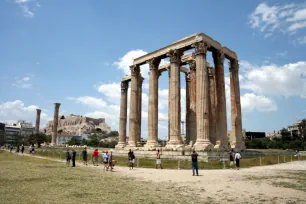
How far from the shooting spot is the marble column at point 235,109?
37.6m

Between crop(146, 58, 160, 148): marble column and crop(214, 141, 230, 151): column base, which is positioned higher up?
crop(146, 58, 160, 148): marble column

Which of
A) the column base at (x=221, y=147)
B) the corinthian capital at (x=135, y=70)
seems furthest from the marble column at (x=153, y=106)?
the column base at (x=221, y=147)

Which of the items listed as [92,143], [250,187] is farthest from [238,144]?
[92,143]

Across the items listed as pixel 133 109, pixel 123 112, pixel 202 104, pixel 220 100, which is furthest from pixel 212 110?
pixel 123 112

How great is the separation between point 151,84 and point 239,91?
13.9 m

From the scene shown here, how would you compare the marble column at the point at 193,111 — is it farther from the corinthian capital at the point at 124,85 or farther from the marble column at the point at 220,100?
the corinthian capital at the point at 124,85

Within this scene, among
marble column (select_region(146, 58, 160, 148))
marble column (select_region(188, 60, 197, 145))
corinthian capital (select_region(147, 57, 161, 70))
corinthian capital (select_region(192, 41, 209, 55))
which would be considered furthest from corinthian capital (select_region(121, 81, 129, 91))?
corinthian capital (select_region(192, 41, 209, 55))

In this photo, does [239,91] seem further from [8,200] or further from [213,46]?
[8,200]

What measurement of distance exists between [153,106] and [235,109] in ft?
41.2

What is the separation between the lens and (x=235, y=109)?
39.2 metres

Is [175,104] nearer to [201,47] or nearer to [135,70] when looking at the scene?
[201,47]

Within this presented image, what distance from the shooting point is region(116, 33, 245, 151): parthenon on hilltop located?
31859mm

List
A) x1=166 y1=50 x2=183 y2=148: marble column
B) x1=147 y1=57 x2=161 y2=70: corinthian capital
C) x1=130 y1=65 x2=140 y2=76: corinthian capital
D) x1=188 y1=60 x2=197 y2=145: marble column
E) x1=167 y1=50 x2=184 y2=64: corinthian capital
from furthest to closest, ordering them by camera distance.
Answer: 1. x1=130 y1=65 x2=140 y2=76: corinthian capital
2. x1=147 y1=57 x2=161 y2=70: corinthian capital
3. x1=188 y1=60 x2=197 y2=145: marble column
4. x1=167 y1=50 x2=184 y2=64: corinthian capital
5. x1=166 y1=50 x2=183 y2=148: marble column

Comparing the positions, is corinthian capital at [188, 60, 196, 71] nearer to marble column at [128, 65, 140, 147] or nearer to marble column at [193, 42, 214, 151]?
marble column at [193, 42, 214, 151]
